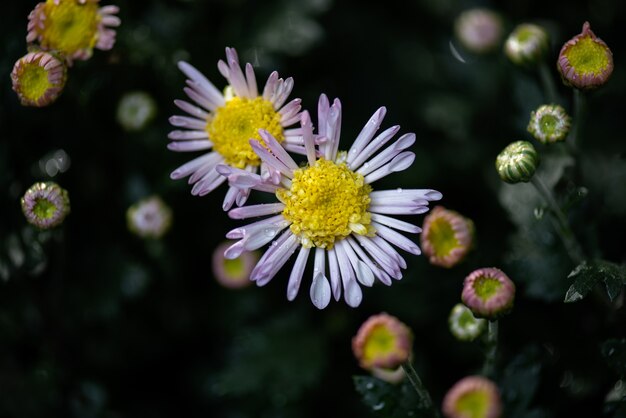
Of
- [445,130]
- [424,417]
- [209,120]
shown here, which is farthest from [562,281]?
[209,120]

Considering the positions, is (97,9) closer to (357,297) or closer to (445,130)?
(357,297)

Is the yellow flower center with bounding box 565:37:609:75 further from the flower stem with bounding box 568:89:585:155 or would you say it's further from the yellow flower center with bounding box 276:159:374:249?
the yellow flower center with bounding box 276:159:374:249

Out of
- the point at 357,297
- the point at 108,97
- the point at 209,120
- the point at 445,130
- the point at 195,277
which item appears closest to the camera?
the point at 357,297

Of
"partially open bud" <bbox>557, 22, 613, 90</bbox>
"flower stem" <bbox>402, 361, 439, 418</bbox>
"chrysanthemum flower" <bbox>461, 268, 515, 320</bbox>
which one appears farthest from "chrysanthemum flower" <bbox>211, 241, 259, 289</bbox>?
"partially open bud" <bbox>557, 22, 613, 90</bbox>

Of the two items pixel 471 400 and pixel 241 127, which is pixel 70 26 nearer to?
pixel 241 127

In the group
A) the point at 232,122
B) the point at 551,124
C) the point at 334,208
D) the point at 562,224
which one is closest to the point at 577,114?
the point at 551,124

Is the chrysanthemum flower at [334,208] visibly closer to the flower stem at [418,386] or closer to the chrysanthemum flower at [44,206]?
the flower stem at [418,386]
